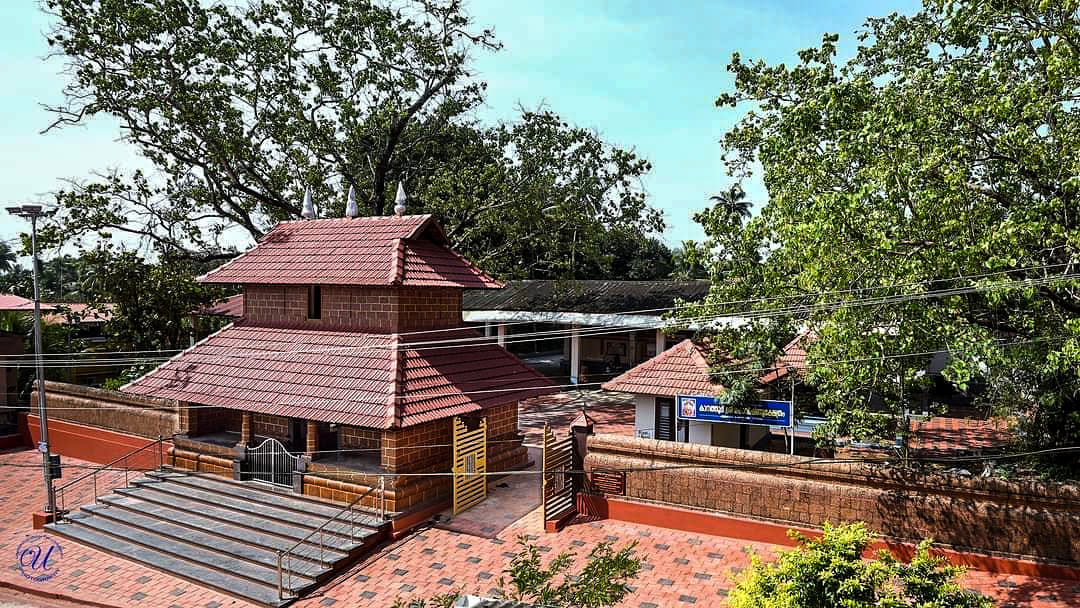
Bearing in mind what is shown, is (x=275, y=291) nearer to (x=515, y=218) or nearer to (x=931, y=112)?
(x=515, y=218)

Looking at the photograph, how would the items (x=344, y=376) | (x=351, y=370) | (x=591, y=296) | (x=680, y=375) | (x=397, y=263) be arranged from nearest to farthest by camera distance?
(x=344, y=376) < (x=351, y=370) < (x=397, y=263) < (x=680, y=375) < (x=591, y=296)

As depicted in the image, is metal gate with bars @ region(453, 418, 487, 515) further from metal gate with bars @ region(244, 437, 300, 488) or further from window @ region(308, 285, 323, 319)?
window @ region(308, 285, 323, 319)

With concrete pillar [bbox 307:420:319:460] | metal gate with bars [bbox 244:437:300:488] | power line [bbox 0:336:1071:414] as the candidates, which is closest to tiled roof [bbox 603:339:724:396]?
power line [bbox 0:336:1071:414]

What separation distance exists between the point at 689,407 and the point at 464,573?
6.45 m

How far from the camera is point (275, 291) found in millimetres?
17312

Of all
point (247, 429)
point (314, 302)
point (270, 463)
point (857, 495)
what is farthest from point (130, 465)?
point (857, 495)

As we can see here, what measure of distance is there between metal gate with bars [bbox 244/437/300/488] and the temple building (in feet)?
0.18

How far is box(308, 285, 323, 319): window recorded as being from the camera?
665 inches

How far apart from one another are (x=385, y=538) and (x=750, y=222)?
9834 mm

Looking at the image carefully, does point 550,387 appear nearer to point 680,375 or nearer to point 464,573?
point 680,375

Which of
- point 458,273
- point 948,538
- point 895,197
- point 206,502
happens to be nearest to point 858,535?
point 895,197

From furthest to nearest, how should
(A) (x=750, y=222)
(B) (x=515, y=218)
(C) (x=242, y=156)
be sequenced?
1. (B) (x=515, y=218)
2. (C) (x=242, y=156)
3. (A) (x=750, y=222)

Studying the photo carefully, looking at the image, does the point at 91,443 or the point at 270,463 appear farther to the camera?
the point at 91,443

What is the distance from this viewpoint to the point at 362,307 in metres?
16.0
